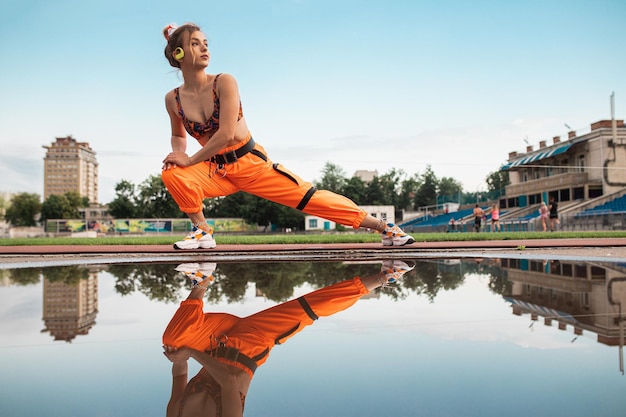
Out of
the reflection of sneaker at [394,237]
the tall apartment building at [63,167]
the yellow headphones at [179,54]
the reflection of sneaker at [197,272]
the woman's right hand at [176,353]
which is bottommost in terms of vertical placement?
the woman's right hand at [176,353]

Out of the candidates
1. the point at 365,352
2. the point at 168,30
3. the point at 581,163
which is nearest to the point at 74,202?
the point at 581,163

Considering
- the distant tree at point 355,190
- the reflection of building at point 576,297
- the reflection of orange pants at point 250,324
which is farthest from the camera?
the distant tree at point 355,190

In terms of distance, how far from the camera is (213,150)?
338 cm

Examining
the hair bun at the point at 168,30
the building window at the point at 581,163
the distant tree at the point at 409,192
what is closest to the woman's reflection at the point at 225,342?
the hair bun at the point at 168,30

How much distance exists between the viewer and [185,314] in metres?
1.65

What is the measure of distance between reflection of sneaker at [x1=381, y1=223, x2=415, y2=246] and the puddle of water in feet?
7.54

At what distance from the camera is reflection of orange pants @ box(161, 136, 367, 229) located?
11.8 ft

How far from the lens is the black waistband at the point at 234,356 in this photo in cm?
103

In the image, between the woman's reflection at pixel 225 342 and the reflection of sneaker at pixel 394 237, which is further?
the reflection of sneaker at pixel 394 237

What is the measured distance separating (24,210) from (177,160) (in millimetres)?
101438

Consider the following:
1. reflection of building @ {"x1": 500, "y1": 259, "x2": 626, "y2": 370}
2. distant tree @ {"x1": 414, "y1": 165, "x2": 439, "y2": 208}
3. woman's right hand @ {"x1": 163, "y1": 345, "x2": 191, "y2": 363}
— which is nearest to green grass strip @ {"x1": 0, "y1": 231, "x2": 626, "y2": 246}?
reflection of building @ {"x1": 500, "y1": 259, "x2": 626, "y2": 370}

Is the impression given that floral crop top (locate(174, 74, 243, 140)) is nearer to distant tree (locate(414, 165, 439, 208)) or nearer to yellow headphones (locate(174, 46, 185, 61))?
yellow headphones (locate(174, 46, 185, 61))

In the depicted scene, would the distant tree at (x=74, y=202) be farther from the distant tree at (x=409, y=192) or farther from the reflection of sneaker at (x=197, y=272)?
the reflection of sneaker at (x=197, y=272)

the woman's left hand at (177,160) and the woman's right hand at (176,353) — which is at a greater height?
the woman's left hand at (177,160)
